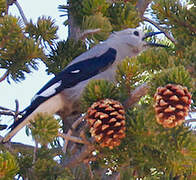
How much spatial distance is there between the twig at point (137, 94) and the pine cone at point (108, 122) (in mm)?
120

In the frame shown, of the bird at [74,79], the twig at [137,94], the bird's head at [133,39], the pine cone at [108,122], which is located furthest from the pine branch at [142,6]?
the pine cone at [108,122]

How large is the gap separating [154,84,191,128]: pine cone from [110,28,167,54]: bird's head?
1803 mm

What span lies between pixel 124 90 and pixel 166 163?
0.42 m

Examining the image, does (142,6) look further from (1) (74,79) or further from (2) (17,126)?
(2) (17,126)

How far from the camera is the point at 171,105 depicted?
1771 millimetres

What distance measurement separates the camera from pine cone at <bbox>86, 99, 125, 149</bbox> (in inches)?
76.2

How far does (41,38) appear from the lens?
10.0ft

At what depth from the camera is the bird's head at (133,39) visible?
3543 mm

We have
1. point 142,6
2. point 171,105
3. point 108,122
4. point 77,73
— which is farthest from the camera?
point 142,6

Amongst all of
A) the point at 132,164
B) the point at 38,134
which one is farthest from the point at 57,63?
the point at 38,134

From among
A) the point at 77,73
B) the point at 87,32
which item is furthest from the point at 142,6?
the point at 77,73

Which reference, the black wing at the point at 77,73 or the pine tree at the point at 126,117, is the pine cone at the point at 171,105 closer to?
the pine tree at the point at 126,117

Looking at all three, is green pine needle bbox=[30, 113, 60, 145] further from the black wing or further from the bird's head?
the bird's head

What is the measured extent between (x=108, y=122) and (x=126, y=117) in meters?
0.12
